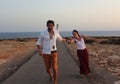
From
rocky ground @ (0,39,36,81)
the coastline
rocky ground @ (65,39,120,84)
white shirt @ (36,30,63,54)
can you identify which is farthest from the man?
rocky ground @ (0,39,36,81)

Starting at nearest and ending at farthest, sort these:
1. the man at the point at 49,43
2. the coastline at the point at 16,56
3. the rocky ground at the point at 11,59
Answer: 1. the man at the point at 49,43
2. the rocky ground at the point at 11,59
3. the coastline at the point at 16,56

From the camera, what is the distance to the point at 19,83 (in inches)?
472

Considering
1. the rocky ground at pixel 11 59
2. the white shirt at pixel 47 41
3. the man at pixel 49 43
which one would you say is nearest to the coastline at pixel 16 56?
the rocky ground at pixel 11 59

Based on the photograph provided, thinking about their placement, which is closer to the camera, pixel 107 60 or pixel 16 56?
pixel 107 60

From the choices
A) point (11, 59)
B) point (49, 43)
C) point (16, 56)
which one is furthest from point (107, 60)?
point (49, 43)

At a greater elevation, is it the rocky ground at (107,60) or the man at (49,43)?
the man at (49,43)

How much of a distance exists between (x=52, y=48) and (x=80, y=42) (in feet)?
8.81

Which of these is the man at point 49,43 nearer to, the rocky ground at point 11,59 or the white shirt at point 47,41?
the white shirt at point 47,41

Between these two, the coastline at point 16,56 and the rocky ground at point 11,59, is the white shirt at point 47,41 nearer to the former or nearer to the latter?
the coastline at point 16,56

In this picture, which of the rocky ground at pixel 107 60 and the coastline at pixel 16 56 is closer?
the coastline at pixel 16 56

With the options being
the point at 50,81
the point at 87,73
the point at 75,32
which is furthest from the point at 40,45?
the point at 87,73

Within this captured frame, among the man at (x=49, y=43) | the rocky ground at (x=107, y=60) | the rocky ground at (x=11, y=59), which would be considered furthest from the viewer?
the rocky ground at (x=107, y=60)

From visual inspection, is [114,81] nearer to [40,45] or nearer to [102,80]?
[102,80]

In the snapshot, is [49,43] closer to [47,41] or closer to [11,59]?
[47,41]
